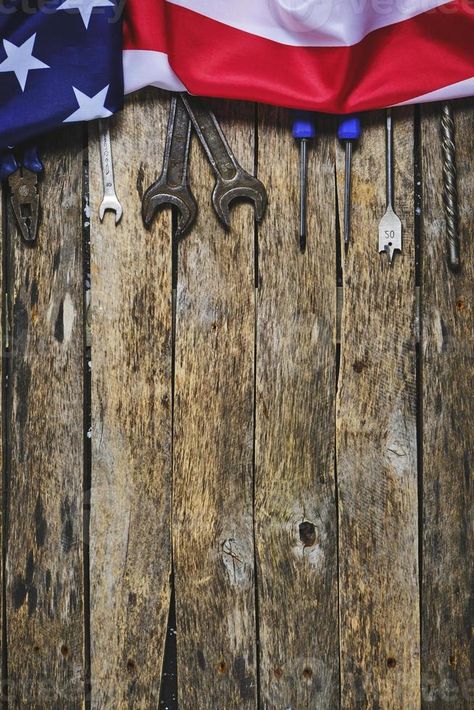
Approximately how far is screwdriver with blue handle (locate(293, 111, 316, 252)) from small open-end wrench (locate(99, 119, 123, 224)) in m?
0.42

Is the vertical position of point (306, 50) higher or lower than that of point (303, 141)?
higher

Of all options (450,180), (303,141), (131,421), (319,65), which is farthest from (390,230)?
(131,421)

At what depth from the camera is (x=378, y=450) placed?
1653mm

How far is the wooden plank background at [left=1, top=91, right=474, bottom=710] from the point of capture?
164 centimetres

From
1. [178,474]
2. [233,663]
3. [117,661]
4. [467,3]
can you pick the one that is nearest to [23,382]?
[178,474]

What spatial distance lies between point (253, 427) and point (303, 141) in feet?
2.16

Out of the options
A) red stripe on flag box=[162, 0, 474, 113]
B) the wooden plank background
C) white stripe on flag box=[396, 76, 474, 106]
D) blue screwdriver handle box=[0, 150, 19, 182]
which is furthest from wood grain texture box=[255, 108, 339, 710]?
blue screwdriver handle box=[0, 150, 19, 182]

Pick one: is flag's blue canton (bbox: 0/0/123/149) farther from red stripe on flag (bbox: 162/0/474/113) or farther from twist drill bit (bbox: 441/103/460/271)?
twist drill bit (bbox: 441/103/460/271)

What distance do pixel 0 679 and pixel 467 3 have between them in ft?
6.15

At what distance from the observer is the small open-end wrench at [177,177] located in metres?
1.63

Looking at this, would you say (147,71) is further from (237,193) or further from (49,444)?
(49,444)

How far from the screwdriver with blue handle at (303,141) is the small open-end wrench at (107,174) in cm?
42

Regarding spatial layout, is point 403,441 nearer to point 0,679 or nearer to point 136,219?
point 136,219

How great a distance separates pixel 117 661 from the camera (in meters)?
1.70
